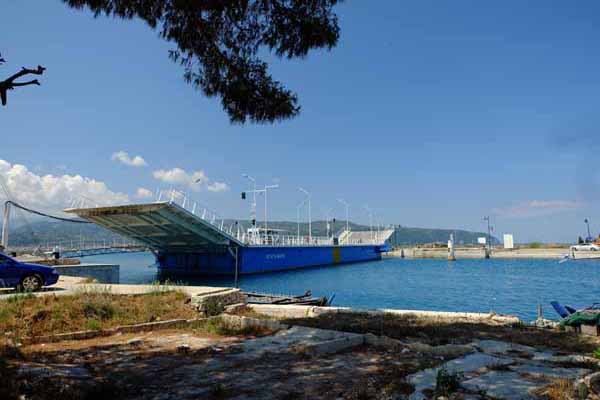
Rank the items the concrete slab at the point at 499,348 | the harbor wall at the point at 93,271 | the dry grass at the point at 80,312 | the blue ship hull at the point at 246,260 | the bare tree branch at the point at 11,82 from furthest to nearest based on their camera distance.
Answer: the blue ship hull at the point at 246,260 → the harbor wall at the point at 93,271 → the dry grass at the point at 80,312 → the concrete slab at the point at 499,348 → the bare tree branch at the point at 11,82

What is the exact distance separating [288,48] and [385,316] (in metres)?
6.27

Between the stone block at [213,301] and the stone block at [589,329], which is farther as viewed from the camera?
Answer: the stone block at [213,301]

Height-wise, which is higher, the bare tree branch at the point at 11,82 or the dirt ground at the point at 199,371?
the bare tree branch at the point at 11,82

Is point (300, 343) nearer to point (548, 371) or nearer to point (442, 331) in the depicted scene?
point (442, 331)

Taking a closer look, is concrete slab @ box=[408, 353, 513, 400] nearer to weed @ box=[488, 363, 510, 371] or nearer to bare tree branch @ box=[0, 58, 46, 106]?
weed @ box=[488, 363, 510, 371]

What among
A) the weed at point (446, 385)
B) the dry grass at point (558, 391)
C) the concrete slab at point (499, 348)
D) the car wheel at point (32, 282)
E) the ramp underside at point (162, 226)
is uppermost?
the ramp underside at point (162, 226)

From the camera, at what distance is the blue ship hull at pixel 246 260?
146 feet

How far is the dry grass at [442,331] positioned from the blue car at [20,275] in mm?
7928

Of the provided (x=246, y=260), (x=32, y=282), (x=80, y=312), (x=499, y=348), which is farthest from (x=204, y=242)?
(x=499, y=348)

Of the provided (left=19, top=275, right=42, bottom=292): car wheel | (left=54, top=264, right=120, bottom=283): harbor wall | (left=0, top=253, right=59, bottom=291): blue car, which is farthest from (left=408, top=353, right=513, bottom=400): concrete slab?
(left=54, top=264, right=120, bottom=283): harbor wall

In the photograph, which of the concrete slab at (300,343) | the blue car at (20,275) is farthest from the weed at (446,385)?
the blue car at (20,275)

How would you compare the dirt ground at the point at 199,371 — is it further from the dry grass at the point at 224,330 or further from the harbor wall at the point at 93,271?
the harbor wall at the point at 93,271

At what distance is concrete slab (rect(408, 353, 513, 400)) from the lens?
404cm

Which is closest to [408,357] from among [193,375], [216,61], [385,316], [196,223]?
[193,375]
